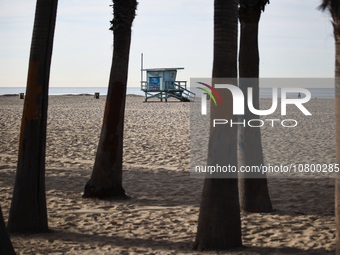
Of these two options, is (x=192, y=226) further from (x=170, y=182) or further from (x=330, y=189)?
(x=330, y=189)

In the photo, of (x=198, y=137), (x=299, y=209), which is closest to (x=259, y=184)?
(x=299, y=209)

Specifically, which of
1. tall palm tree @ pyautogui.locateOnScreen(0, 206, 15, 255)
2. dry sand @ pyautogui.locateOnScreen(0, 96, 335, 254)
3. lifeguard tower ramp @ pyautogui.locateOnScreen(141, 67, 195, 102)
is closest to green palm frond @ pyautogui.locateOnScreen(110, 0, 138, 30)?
dry sand @ pyautogui.locateOnScreen(0, 96, 335, 254)

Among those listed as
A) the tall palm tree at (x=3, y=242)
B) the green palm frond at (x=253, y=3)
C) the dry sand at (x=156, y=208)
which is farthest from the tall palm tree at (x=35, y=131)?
the green palm frond at (x=253, y=3)

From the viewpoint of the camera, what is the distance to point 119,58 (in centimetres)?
662

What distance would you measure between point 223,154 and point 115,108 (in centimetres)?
293

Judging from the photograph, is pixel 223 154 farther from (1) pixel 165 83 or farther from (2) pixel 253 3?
(1) pixel 165 83

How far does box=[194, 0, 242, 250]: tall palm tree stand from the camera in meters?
4.20

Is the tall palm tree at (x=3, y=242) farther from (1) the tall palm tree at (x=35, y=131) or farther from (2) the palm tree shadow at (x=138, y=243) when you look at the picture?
(1) the tall palm tree at (x=35, y=131)

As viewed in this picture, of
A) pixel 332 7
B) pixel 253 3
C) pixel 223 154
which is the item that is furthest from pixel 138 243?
pixel 253 3

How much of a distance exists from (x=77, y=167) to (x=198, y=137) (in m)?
5.56

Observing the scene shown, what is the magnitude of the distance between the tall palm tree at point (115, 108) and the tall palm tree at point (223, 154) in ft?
8.85

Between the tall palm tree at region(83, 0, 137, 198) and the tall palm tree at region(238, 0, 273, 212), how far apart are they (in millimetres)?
2018

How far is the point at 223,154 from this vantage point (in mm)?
4207

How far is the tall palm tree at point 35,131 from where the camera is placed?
490 cm
